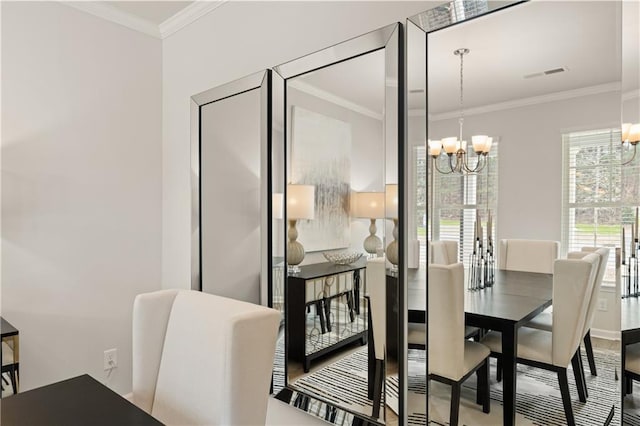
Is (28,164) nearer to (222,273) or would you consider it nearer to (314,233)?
(222,273)

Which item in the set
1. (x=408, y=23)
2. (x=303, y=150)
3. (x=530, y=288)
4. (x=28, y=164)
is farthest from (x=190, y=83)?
(x=530, y=288)

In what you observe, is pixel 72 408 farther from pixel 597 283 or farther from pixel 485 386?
pixel 597 283

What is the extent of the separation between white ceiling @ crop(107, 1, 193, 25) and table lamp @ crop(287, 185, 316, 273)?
1429mm

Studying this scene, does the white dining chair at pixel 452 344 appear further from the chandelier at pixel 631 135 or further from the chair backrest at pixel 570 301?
the chandelier at pixel 631 135

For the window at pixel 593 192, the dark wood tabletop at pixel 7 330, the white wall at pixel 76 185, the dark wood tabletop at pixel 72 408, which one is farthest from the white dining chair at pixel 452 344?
the white wall at pixel 76 185

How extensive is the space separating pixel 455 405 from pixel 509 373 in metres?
0.20

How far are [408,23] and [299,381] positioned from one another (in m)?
1.52

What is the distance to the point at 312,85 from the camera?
178 cm

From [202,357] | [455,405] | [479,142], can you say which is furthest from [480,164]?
[202,357]

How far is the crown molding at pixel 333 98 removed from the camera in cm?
154

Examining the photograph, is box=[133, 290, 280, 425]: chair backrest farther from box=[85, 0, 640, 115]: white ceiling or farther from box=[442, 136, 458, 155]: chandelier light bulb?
box=[85, 0, 640, 115]: white ceiling

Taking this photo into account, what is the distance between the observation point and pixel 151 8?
2473mm

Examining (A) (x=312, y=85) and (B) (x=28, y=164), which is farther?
(B) (x=28, y=164)

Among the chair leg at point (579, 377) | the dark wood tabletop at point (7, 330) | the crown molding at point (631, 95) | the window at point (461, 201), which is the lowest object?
the dark wood tabletop at point (7, 330)
